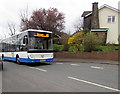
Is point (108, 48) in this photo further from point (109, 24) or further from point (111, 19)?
point (111, 19)

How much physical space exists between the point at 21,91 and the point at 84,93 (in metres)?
2.36

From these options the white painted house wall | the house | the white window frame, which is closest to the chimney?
the house

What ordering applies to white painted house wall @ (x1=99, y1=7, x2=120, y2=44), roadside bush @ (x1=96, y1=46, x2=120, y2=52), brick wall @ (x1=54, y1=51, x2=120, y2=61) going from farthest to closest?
white painted house wall @ (x1=99, y1=7, x2=120, y2=44)
roadside bush @ (x1=96, y1=46, x2=120, y2=52)
brick wall @ (x1=54, y1=51, x2=120, y2=61)

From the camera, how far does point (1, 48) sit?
20266 mm

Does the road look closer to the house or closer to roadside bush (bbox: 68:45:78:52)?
roadside bush (bbox: 68:45:78:52)

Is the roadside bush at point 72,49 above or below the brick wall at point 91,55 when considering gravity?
above

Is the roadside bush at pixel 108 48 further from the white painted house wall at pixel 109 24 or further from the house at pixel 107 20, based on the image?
the white painted house wall at pixel 109 24

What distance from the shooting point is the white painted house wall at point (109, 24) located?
27.5 m

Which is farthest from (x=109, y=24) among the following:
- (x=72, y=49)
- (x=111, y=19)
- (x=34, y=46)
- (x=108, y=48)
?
(x=34, y=46)

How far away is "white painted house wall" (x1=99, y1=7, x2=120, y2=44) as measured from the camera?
27.5 metres

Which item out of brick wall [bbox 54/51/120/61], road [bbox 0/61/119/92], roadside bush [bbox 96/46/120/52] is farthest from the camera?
roadside bush [bbox 96/46/120/52]

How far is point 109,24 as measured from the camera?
27.8 metres

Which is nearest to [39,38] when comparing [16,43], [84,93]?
[16,43]

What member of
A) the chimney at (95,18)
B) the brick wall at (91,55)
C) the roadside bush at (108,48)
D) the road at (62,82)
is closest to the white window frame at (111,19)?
the chimney at (95,18)
